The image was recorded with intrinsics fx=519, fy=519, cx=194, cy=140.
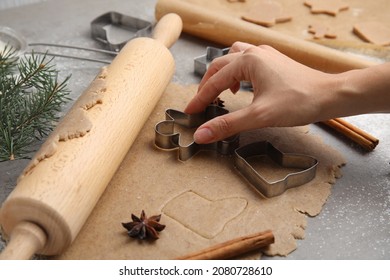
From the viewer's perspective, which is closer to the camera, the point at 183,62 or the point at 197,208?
the point at 197,208

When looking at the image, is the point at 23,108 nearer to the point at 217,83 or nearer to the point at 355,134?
the point at 217,83

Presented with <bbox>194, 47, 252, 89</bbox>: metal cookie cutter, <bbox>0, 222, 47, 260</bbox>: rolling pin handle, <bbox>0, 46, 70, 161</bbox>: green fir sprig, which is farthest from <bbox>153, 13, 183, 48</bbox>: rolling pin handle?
<bbox>0, 222, 47, 260</bbox>: rolling pin handle

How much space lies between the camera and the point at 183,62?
5.79ft

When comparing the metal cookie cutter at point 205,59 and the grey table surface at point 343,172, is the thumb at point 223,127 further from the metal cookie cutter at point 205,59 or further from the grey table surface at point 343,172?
the metal cookie cutter at point 205,59

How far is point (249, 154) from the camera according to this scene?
4.15 ft

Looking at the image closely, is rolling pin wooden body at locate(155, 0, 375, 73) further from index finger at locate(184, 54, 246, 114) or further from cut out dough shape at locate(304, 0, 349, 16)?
A: index finger at locate(184, 54, 246, 114)

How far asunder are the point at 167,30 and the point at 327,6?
75cm

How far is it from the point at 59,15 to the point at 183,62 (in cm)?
61

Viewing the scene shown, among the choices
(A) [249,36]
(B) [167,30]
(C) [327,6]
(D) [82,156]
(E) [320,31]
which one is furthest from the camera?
(C) [327,6]

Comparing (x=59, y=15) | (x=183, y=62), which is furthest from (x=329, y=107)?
(x=59, y=15)

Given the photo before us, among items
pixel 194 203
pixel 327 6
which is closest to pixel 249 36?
pixel 327 6

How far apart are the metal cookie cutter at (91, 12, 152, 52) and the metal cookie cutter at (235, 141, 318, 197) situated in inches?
28.9

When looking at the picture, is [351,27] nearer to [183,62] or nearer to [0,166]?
[183,62]
